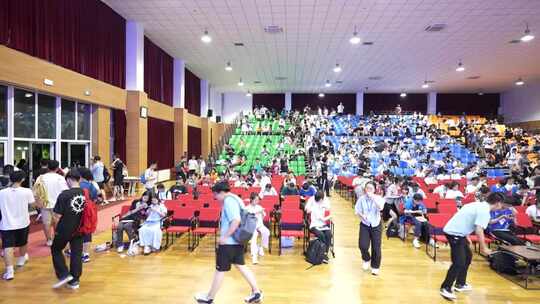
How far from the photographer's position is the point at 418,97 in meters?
31.4

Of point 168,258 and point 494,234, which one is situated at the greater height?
point 494,234

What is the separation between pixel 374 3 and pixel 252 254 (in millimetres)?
9045

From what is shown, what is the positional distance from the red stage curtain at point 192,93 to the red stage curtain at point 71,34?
861cm

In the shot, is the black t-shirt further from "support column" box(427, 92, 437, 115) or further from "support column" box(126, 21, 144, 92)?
"support column" box(427, 92, 437, 115)

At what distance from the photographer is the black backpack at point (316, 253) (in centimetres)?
614

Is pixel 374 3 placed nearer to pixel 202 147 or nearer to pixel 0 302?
pixel 0 302

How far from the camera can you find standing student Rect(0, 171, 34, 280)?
5.21 meters

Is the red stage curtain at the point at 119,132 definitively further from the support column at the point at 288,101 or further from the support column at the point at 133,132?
the support column at the point at 288,101

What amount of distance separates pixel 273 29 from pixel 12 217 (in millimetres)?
11110

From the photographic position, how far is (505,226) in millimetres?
6516

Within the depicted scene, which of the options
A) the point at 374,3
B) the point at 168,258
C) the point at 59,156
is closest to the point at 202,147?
the point at 59,156

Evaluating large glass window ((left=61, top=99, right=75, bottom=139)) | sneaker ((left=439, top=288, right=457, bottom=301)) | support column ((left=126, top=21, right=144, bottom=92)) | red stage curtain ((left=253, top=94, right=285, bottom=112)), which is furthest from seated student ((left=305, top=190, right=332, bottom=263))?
red stage curtain ((left=253, top=94, right=285, bottom=112))

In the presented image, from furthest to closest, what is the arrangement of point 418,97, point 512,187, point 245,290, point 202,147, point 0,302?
point 418,97, point 202,147, point 512,187, point 245,290, point 0,302

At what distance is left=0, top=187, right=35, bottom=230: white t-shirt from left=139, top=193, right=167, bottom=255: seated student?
1993mm
